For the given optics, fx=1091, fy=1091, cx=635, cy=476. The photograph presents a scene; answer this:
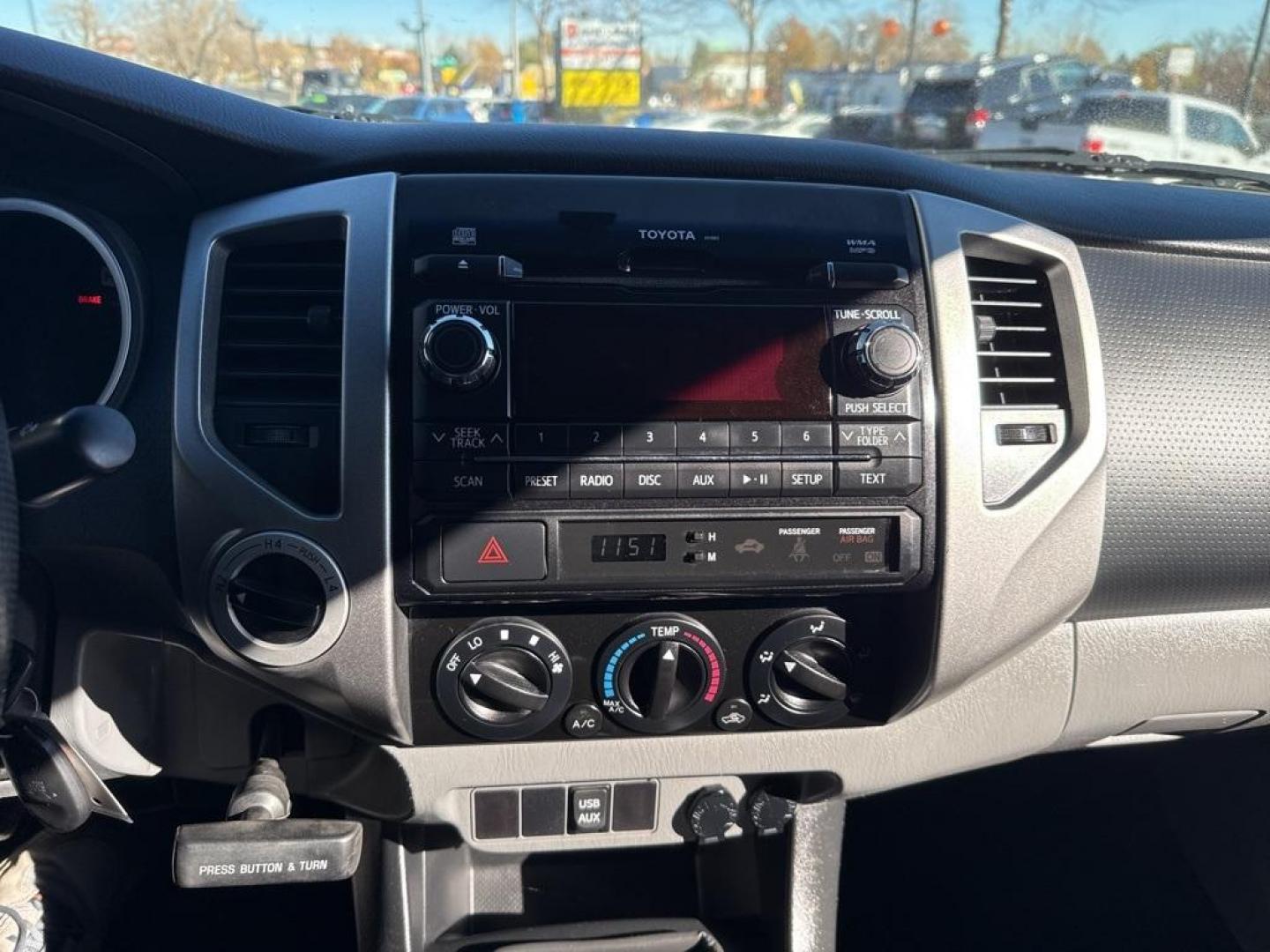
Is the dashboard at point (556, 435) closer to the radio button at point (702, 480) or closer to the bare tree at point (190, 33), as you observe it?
the radio button at point (702, 480)

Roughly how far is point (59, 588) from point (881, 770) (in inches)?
48.4

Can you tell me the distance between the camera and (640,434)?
1.37m

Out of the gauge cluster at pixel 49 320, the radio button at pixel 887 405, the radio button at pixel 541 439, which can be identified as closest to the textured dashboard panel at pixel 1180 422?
the radio button at pixel 887 405

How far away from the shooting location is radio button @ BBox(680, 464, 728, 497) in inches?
54.2

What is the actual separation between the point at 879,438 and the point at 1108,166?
3.66 ft

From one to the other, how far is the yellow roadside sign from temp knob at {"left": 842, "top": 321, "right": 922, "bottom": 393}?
78cm

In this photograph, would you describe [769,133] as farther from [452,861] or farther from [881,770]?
[452,861]

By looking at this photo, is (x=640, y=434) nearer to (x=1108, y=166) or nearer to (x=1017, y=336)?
(x=1017, y=336)

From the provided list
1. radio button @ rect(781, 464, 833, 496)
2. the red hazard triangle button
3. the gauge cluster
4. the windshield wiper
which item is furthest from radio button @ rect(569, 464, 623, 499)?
the windshield wiper

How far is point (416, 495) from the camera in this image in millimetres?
1357

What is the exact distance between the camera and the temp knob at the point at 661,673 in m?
1.47

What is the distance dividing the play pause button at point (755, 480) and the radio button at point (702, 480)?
13 millimetres

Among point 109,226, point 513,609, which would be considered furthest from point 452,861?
point 109,226

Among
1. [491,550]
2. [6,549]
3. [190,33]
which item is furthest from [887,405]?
[190,33]
